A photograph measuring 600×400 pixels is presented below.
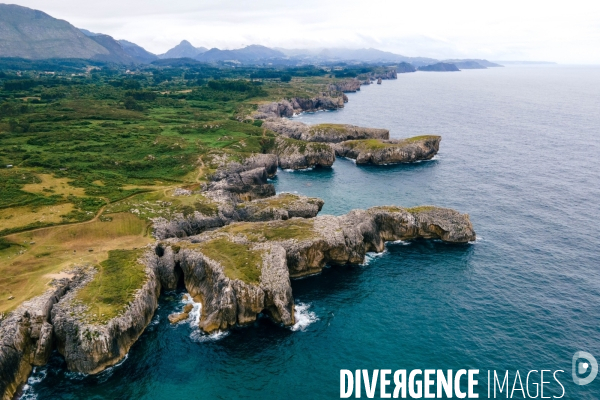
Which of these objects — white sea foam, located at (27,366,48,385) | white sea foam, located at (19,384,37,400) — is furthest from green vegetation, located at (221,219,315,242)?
white sea foam, located at (19,384,37,400)

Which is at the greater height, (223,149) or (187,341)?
(223,149)

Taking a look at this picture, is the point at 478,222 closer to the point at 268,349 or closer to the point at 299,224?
the point at 299,224

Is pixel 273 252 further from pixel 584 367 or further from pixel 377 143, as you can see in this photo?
pixel 377 143

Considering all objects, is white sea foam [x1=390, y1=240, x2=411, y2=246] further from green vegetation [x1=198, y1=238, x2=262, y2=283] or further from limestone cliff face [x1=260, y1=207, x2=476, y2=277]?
green vegetation [x1=198, y1=238, x2=262, y2=283]

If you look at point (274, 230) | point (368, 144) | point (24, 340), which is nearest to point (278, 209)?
point (274, 230)

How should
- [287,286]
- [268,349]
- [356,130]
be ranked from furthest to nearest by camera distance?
[356,130]
[287,286]
[268,349]

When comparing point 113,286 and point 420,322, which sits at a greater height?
point 113,286

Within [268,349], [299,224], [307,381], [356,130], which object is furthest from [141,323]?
[356,130]
